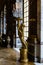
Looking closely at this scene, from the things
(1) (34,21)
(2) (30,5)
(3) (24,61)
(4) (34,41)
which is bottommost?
(3) (24,61)

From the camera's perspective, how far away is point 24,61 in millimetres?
5422

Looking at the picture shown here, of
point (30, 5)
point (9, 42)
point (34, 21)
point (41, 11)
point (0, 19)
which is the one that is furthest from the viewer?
point (0, 19)

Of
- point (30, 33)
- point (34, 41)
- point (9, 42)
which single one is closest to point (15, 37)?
point (9, 42)

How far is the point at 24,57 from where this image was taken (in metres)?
5.48

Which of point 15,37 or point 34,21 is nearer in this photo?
point 34,21

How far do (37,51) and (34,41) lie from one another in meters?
0.30

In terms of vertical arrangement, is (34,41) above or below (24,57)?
above

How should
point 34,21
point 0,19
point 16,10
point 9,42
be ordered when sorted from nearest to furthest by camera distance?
1. point 34,21
2. point 16,10
3. point 9,42
4. point 0,19

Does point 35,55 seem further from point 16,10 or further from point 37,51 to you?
point 16,10

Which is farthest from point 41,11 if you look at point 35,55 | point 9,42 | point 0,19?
point 0,19

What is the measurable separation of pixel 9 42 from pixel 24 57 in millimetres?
3780

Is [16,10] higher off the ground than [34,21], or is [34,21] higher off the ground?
[16,10]

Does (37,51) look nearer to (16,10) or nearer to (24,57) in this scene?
(24,57)

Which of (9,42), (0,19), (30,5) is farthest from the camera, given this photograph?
(0,19)
